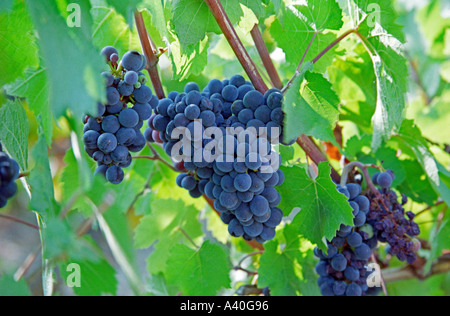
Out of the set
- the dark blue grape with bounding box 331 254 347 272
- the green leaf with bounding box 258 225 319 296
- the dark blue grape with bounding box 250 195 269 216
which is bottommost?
the green leaf with bounding box 258 225 319 296

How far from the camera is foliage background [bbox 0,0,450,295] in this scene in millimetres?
426

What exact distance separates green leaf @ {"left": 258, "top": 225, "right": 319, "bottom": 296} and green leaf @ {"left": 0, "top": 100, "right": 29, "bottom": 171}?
0.53 metres

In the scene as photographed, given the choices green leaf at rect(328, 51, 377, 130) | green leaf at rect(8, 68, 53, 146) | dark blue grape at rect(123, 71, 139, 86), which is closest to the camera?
dark blue grape at rect(123, 71, 139, 86)

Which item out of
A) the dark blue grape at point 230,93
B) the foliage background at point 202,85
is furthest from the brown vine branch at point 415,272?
the dark blue grape at point 230,93

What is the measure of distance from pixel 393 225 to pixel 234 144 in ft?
1.23

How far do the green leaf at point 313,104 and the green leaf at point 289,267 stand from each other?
1.07ft

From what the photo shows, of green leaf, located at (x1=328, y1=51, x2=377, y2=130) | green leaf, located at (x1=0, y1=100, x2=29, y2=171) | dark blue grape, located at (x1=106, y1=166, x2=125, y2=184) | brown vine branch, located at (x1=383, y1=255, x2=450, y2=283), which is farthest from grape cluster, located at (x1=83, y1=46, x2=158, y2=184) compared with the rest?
brown vine branch, located at (x1=383, y1=255, x2=450, y2=283)

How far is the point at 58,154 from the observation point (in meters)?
2.10

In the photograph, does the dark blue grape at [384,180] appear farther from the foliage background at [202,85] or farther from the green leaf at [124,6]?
the green leaf at [124,6]

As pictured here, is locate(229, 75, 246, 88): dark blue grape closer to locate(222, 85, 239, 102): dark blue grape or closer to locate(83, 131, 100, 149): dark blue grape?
locate(222, 85, 239, 102): dark blue grape

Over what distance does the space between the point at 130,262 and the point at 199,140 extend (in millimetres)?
293

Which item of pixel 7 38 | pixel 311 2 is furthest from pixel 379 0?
pixel 7 38

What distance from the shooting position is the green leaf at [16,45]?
0.65m

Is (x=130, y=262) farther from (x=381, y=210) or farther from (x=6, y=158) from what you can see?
(x=381, y=210)
